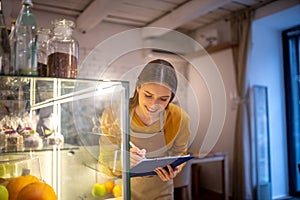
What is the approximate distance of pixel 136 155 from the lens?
79 cm

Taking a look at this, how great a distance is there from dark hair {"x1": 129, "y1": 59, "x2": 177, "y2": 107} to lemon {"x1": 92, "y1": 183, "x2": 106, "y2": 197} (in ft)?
0.89

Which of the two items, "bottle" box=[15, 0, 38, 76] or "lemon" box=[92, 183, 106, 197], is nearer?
"bottle" box=[15, 0, 38, 76]

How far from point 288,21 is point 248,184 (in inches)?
76.2

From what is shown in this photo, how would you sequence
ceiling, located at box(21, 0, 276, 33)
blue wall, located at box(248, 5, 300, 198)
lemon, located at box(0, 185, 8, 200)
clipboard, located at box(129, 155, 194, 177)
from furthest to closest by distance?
blue wall, located at box(248, 5, 300, 198), ceiling, located at box(21, 0, 276, 33), clipboard, located at box(129, 155, 194, 177), lemon, located at box(0, 185, 8, 200)

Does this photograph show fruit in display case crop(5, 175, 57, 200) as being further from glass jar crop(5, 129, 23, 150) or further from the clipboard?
the clipboard

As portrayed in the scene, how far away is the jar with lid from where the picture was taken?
853 millimetres

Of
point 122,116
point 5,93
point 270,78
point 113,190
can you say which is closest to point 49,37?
point 5,93

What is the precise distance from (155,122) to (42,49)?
0.43m

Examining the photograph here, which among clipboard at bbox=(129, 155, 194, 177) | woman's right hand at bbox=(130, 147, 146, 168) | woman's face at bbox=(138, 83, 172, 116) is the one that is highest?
woman's face at bbox=(138, 83, 172, 116)

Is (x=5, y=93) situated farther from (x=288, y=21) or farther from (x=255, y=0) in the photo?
(x=288, y=21)

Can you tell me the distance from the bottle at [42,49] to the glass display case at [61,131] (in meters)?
0.07

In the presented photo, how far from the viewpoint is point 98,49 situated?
3.82ft

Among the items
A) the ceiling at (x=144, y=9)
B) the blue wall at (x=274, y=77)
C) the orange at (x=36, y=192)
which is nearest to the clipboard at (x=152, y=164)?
the orange at (x=36, y=192)

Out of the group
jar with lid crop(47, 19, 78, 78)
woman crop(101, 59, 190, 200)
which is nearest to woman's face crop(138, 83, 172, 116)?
woman crop(101, 59, 190, 200)
